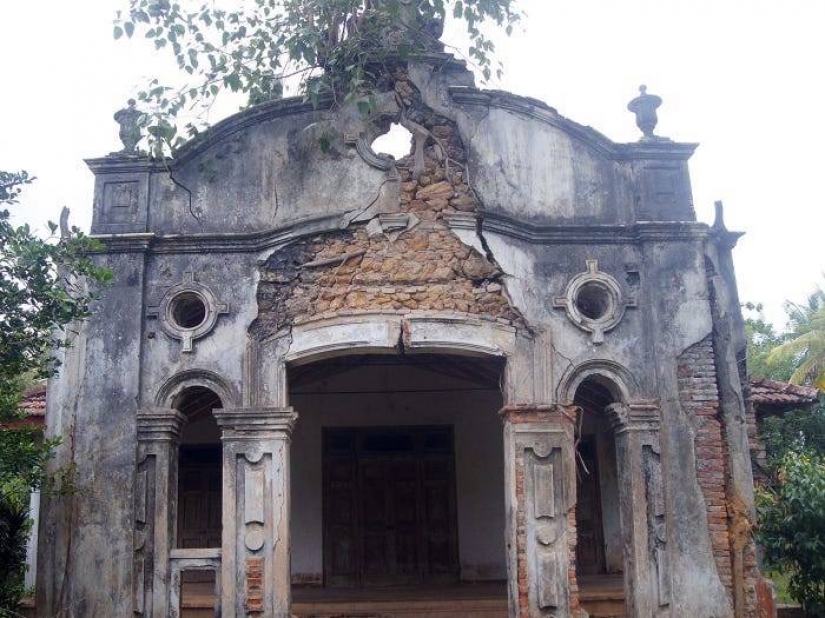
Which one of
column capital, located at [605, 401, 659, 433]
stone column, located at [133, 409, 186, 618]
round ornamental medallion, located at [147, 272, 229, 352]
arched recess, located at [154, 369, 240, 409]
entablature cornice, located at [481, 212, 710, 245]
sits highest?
entablature cornice, located at [481, 212, 710, 245]

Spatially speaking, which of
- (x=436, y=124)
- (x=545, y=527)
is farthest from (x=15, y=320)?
(x=545, y=527)

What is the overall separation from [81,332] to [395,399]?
5403 millimetres

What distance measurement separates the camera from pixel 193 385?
8.92 meters

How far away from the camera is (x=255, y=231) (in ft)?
30.1

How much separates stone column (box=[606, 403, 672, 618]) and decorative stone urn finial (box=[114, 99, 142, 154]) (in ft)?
18.4

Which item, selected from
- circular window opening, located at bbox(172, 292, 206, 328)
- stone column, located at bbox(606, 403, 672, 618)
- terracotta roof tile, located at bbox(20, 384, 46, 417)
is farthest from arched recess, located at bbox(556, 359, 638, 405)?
terracotta roof tile, located at bbox(20, 384, 46, 417)

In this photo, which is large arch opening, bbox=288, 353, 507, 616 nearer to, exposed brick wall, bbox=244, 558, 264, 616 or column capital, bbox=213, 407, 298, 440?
column capital, bbox=213, 407, 298, 440

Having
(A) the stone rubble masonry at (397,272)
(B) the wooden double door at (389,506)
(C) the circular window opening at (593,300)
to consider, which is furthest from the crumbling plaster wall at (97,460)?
(B) the wooden double door at (389,506)

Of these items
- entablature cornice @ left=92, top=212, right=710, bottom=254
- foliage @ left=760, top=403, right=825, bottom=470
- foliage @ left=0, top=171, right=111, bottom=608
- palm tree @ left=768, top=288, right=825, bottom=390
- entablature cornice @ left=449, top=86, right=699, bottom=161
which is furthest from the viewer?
palm tree @ left=768, top=288, right=825, bottom=390

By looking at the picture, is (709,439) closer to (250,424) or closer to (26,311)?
(250,424)

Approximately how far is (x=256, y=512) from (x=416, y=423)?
503 cm

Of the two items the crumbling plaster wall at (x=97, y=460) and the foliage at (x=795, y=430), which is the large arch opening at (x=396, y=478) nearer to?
the crumbling plaster wall at (x=97, y=460)

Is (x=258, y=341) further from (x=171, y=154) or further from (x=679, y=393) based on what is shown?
(x=679, y=393)

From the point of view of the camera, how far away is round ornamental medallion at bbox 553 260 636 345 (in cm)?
904
